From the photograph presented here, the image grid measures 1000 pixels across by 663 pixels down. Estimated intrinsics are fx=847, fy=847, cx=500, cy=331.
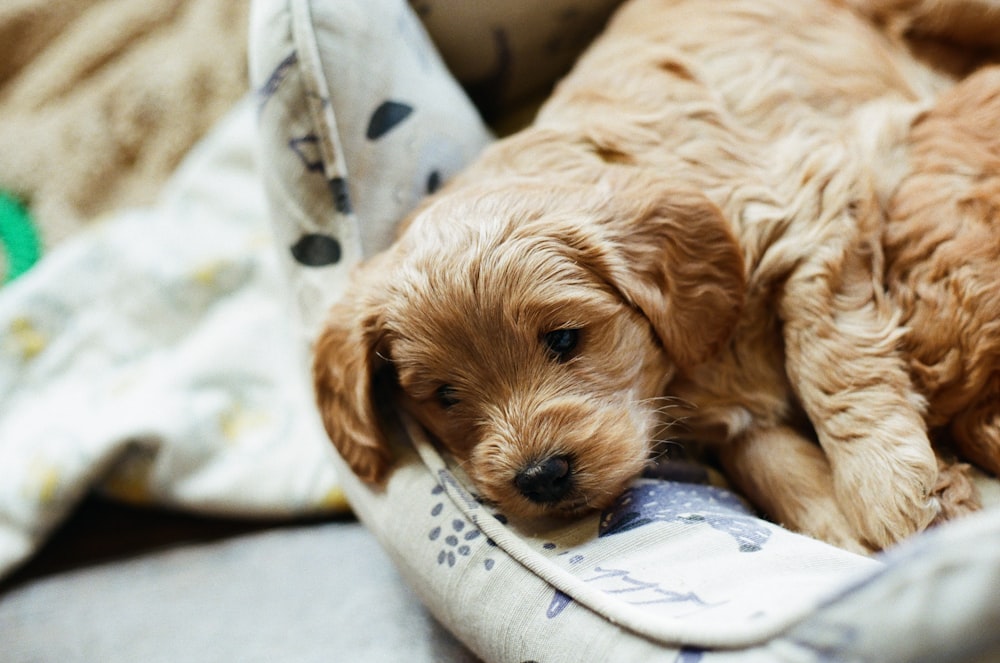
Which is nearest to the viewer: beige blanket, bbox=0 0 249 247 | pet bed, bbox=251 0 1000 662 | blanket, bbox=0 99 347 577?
pet bed, bbox=251 0 1000 662

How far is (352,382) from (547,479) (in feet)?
1.75

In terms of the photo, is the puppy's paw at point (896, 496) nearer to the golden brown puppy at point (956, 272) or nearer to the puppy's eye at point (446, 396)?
the golden brown puppy at point (956, 272)

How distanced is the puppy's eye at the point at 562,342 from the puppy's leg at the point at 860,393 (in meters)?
0.52

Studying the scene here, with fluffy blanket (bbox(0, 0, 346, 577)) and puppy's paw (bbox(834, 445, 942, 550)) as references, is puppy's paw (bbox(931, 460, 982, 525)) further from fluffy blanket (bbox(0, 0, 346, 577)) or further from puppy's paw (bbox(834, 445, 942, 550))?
fluffy blanket (bbox(0, 0, 346, 577))

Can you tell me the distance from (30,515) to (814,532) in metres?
2.09

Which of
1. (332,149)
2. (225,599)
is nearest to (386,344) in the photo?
(332,149)

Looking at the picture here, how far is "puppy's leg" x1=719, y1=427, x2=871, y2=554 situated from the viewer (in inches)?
72.0

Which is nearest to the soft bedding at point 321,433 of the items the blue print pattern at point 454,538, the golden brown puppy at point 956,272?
the blue print pattern at point 454,538

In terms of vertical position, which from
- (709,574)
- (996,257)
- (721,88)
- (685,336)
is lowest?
(709,574)

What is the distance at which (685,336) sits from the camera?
6.06ft

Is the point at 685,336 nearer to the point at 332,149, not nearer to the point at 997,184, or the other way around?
the point at 997,184

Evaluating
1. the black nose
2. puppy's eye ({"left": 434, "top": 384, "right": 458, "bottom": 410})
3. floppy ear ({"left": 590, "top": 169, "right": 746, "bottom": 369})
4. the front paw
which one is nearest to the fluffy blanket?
puppy's eye ({"left": 434, "top": 384, "right": 458, "bottom": 410})

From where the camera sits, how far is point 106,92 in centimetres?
331

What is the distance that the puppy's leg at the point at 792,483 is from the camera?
1828mm
